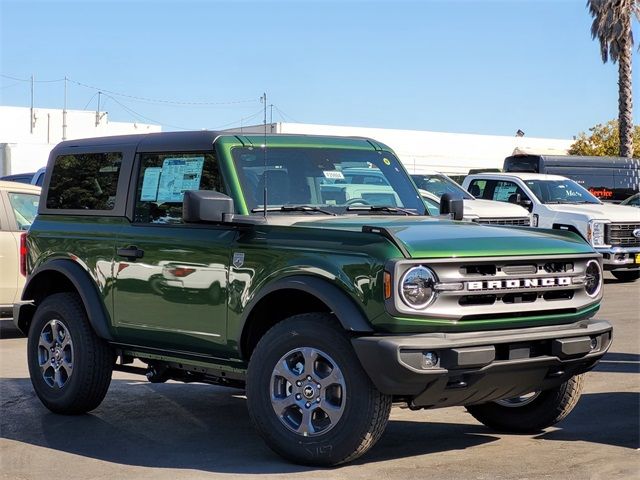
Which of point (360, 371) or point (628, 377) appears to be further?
point (628, 377)

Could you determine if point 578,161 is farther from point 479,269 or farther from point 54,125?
point 54,125

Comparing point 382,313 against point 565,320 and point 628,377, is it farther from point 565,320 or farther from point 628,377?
point 628,377

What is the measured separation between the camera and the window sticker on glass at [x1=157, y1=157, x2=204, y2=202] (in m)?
7.57

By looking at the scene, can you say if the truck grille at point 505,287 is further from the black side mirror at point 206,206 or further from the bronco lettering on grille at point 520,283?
the black side mirror at point 206,206

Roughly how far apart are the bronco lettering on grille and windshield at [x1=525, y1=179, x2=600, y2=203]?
585 inches

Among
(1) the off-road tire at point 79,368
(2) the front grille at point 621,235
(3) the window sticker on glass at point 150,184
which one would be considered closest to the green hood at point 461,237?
(3) the window sticker on glass at point 150,184

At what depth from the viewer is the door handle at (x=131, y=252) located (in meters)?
7.64

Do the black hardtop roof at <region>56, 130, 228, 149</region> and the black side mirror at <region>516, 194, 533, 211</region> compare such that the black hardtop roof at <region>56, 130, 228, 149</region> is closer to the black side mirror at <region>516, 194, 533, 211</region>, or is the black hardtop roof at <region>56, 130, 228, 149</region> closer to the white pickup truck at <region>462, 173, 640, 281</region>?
the white pickup truck at <region>462, 173, 640, 281</region>

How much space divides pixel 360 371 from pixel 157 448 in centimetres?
168

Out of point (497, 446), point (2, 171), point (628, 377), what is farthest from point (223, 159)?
point (2, 171)

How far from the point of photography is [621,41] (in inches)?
1619

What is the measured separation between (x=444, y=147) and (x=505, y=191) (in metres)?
33.4

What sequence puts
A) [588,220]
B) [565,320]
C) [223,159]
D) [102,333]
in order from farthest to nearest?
[588,220] < [102,333] < [223,159] < [565,320]

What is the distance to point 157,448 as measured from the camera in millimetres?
7082
